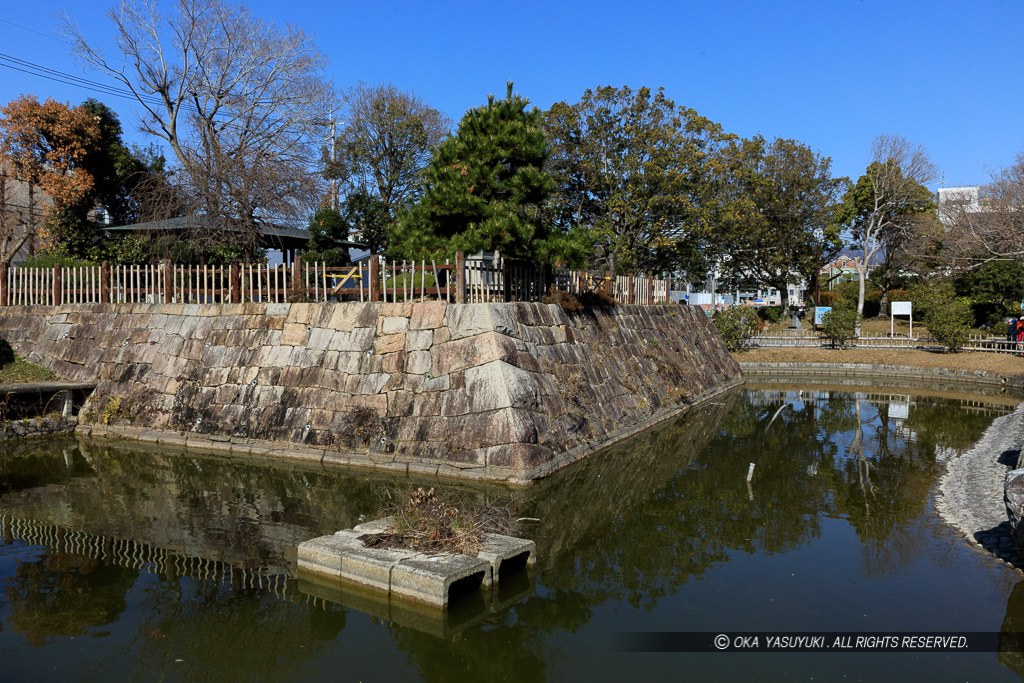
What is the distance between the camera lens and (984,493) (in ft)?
31.5

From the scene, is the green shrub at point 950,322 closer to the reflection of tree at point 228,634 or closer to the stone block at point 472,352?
the stone block at point 472,352

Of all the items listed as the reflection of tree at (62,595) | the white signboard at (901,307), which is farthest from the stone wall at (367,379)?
the white signboard at (901,307)

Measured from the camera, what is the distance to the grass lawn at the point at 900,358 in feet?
83.6

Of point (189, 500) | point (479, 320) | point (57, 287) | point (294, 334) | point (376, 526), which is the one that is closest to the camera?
point (376, 526)

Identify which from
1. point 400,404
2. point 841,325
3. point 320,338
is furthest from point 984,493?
point 841,325

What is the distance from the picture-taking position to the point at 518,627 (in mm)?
5789

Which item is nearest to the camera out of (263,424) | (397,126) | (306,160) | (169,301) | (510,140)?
(263,424)

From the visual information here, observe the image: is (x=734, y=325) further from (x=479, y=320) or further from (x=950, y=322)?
(x=479, y=320)

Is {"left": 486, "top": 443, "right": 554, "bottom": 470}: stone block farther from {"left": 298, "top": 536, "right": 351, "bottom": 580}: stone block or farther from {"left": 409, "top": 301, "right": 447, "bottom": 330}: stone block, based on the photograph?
{"left": 298, "top": 536, "right": 351, "bottom": 580}: stone block

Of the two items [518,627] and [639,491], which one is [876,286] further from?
[518,627]

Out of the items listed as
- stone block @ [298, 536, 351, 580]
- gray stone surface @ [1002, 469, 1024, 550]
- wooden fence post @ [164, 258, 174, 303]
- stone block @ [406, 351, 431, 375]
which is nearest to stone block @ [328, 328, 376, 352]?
stone block @ [406, 351, 431, 375]

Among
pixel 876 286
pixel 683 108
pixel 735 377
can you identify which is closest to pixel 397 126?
pixel 683 108

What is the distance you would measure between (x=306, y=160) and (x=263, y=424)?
1679 cm

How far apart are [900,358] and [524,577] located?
27210mm
